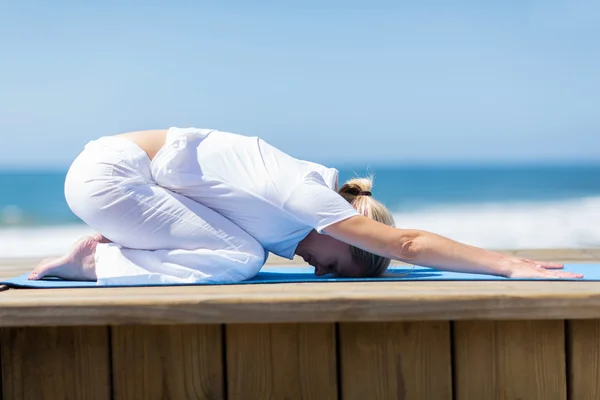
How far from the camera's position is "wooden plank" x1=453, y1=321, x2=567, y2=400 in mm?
1677

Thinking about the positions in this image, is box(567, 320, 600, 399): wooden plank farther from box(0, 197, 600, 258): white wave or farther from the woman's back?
box(0, 197, 600, 258): white wave

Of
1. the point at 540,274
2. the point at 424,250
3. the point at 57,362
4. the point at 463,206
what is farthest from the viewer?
the point at 463,206

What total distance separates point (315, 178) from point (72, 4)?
20254 mm

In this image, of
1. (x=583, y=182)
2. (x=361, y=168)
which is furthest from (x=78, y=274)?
(x=361, y=168)

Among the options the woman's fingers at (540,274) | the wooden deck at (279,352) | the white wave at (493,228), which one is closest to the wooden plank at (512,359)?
the wooden deck at (279,352)

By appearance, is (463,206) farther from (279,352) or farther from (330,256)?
(279,352)

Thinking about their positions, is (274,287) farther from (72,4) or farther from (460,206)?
(72,4)

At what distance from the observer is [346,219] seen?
2000mm

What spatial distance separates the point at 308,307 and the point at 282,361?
171mm

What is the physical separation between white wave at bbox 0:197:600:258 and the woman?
6922 millimetres

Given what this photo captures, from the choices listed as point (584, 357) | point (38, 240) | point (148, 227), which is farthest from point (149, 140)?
point (38, 240)

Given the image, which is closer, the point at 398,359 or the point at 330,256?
the point at 398,359

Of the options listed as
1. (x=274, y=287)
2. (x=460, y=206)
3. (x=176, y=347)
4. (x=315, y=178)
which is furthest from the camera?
(x=460, y=206)

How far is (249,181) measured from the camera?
7.11ft
